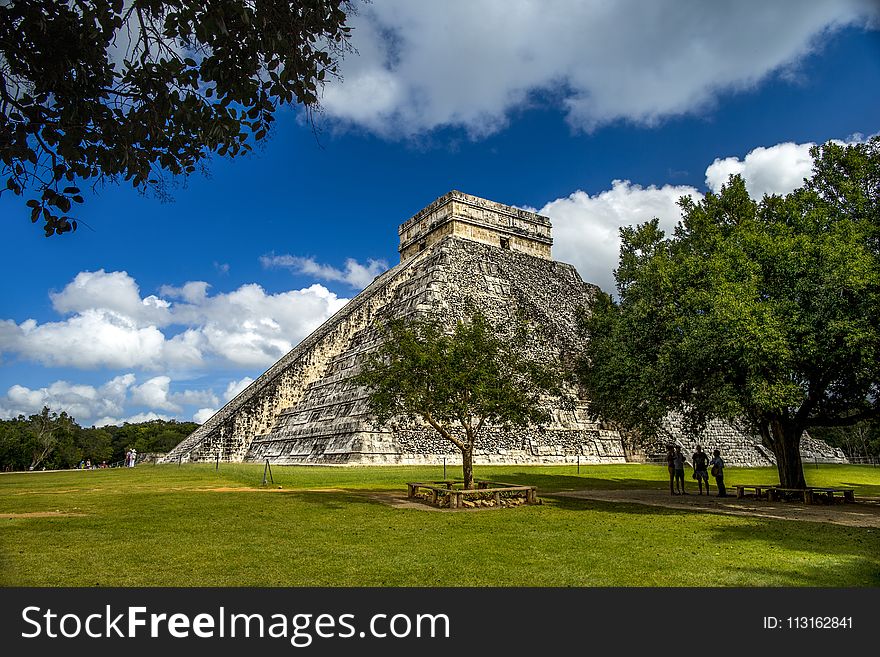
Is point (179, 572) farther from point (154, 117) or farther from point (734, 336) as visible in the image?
point (734, 336)

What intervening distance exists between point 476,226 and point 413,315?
1012 cm

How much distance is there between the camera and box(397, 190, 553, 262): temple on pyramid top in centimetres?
3167

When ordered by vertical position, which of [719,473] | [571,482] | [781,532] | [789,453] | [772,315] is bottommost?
[571,482]

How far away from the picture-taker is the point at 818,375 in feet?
37.7

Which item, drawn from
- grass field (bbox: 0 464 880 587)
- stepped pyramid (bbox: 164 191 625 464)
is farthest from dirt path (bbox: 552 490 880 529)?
stepped pyramid (bbox: 164 191 625 464)

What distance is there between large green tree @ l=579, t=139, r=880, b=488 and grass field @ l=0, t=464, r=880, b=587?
2864 mm

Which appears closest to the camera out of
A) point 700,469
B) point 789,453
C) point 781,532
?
point 781,532

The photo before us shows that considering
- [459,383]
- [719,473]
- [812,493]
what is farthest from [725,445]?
[459,383]

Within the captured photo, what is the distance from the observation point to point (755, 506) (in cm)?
1173

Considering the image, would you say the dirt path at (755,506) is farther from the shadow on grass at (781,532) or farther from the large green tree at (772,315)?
the large green tree at (772,315)

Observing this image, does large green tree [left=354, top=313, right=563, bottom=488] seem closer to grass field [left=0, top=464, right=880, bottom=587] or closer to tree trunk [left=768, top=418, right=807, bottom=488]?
grass field [left=0, top=464, right=880, bottom=587]

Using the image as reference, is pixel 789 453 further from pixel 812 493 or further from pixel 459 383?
pixel 459 383
